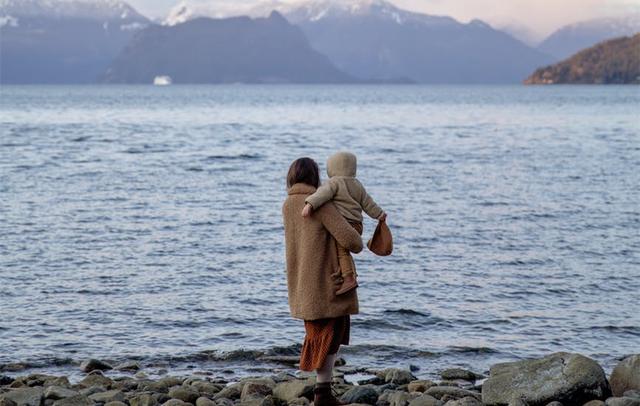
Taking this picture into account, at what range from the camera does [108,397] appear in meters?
9.52

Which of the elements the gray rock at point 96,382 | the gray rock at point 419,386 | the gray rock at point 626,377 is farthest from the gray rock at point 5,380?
the gray rock at point 626,377

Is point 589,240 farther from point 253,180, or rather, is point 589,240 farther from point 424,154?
point 424,154

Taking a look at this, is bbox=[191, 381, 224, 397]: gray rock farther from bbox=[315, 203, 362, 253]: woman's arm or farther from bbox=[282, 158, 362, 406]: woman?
bbox=[315, 203, 362, 253]: woman's arm

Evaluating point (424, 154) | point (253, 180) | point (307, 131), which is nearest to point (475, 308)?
point (253, 180)

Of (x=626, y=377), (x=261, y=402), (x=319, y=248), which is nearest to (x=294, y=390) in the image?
(x=261, y=402)

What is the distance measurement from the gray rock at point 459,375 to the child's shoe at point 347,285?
369cm

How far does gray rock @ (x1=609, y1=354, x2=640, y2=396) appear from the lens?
9430 millimetres

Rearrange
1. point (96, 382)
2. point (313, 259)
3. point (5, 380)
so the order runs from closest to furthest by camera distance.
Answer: point (313, 259) < point (96, 382) < point (5, 380)

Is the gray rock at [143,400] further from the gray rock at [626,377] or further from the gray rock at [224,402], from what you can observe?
the gray rock at [626,377]

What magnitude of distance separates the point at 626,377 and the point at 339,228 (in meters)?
3.22

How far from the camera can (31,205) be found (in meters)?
28.3

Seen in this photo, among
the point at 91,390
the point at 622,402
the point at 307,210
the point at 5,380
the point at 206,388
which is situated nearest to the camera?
the point at 307,210

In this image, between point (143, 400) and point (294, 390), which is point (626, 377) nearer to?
point (294, 390)

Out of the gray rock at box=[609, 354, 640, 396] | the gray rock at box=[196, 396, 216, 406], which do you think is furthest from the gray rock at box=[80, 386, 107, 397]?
the gray rock at box=[609, 354, 640, 396]
